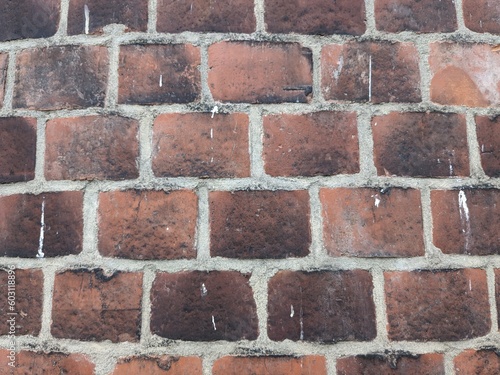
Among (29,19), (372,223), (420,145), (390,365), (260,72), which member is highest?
(29,19)


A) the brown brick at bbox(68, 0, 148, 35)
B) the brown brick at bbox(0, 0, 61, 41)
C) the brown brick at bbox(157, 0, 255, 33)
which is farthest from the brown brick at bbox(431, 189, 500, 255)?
the brown brick at bbox(0, 0, 61, 41)

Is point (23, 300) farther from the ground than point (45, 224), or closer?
closer

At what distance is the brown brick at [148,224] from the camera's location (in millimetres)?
664

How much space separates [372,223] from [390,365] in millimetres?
189

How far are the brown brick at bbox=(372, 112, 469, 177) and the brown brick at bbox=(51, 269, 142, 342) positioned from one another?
1.25ft

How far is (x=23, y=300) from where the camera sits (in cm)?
67

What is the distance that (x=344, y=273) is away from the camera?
66 cm

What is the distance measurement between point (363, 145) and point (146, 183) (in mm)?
306

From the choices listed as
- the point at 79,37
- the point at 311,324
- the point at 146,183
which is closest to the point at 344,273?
the point at 311,324

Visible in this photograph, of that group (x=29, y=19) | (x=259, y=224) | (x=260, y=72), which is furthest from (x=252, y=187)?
(x=29, y=19)

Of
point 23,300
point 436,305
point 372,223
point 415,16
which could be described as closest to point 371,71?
point 415,16

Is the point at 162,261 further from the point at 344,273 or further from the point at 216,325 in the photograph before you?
the point at 344,273

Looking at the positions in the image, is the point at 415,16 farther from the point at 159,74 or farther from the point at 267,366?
the point at 267,366

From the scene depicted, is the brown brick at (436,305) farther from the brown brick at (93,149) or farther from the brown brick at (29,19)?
the brown brick at (29,19)
